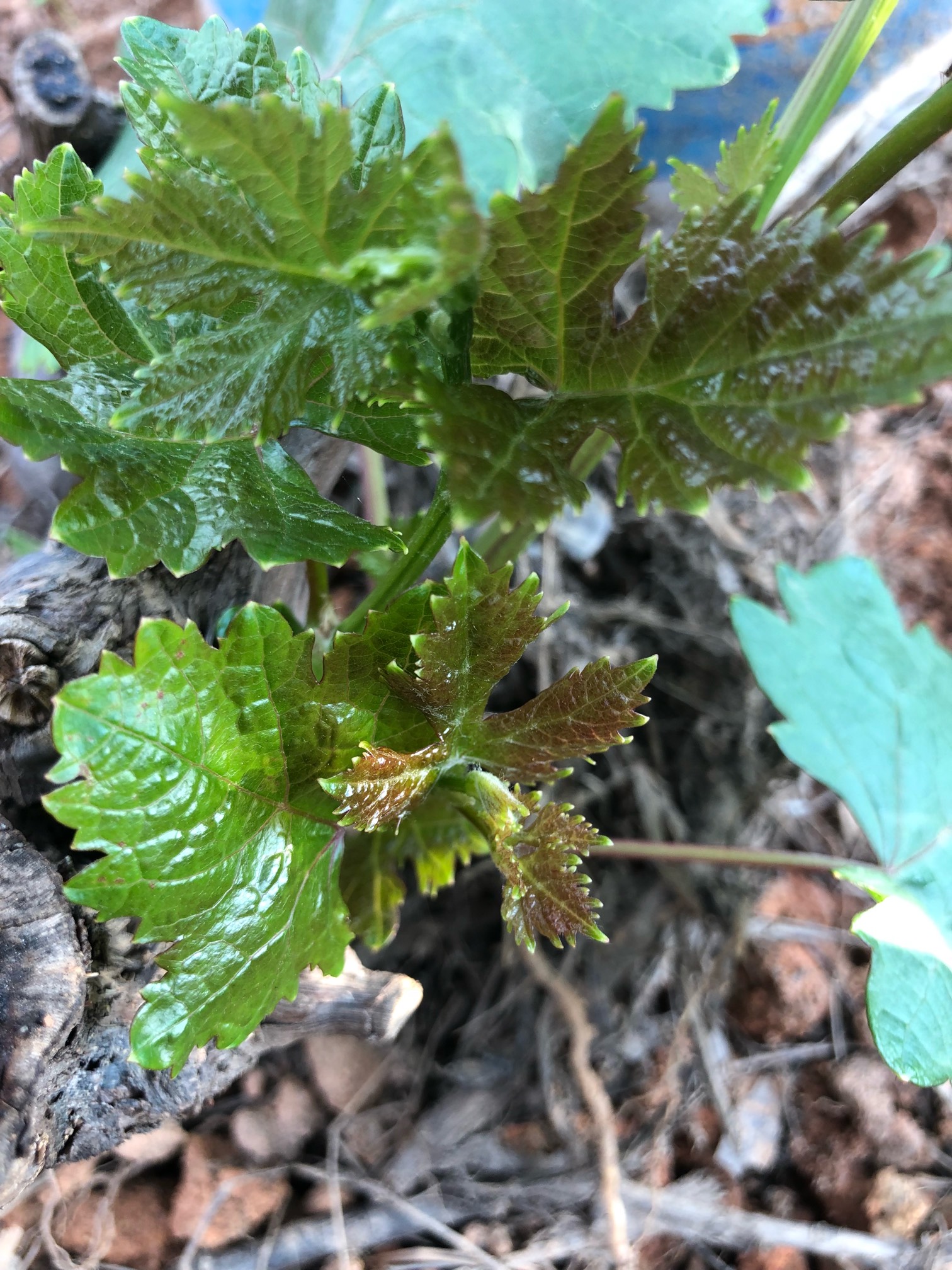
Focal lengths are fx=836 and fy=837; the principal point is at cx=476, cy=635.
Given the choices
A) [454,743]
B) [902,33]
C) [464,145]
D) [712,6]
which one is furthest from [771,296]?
[902,33]

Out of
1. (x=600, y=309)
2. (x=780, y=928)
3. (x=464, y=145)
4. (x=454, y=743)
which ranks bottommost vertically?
(x=780, y=928)

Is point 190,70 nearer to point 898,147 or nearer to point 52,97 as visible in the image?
point 898,147

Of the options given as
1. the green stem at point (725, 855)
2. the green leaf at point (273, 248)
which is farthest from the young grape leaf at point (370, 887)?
the green leaf at point (273, 248)

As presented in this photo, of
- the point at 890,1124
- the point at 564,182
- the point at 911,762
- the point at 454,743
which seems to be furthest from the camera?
the point at 890,1124

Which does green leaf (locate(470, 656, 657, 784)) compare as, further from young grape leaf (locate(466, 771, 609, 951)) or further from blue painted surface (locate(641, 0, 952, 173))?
blue painted surface (locate(641, 0, 952, 173))

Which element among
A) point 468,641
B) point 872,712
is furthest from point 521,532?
point 872,712

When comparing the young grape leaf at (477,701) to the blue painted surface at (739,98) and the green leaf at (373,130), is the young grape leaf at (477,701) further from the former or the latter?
the blue painted surface at (739,98)

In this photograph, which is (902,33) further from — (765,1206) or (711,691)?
(765,1206)

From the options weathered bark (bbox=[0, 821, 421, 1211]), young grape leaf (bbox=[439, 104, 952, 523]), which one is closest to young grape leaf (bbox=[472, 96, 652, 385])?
young grape leaf (bbox=[439, 104, 952, 523])
